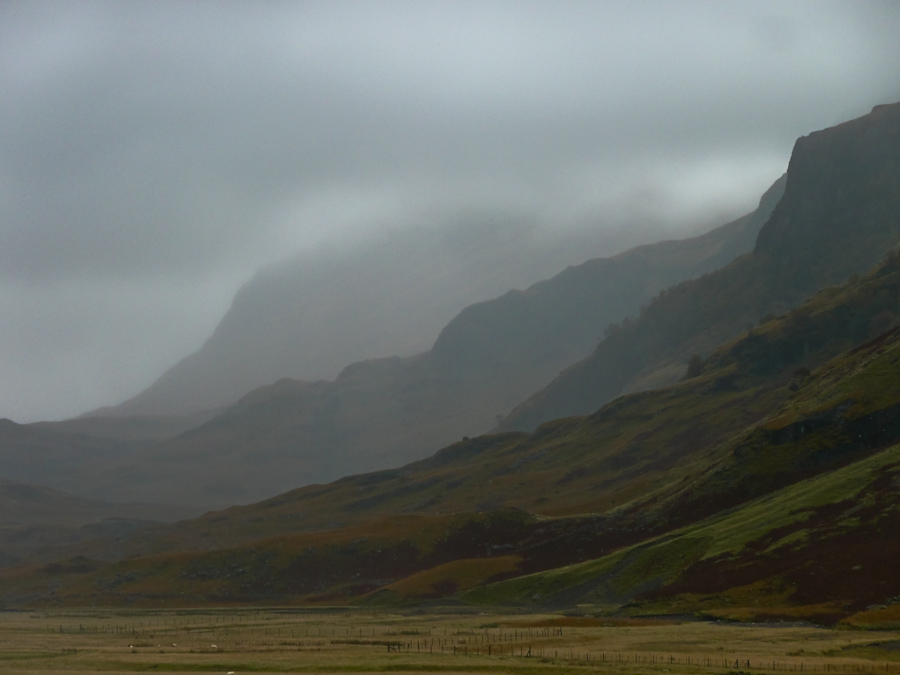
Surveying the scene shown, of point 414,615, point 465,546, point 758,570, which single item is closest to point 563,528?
point 465,546

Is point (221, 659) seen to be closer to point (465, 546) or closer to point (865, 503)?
point (865, 503)

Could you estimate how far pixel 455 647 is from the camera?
254ft

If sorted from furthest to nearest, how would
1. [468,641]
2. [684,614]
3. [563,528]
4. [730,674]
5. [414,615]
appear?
[563,528], [414,615], [684,614], [468,641], [730,674]

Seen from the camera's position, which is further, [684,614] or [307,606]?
[307,606]

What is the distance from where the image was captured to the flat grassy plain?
6262 centimetres

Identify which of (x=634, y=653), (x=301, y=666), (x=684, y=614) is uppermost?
(x=301, y=666)

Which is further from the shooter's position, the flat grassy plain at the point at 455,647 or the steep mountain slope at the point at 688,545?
the steep mountain slope at the point at 688,545

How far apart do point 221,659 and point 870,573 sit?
75388 millimetres

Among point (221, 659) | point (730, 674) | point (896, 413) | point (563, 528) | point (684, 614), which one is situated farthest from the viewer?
point (563, 528)

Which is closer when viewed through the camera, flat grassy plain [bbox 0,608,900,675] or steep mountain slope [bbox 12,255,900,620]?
flat grassy plain [bbox 0,608,900,675]

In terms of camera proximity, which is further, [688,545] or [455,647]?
[688,545]

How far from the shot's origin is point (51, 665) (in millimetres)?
67938

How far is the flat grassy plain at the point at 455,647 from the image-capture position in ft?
205

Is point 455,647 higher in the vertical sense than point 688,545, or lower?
higher
